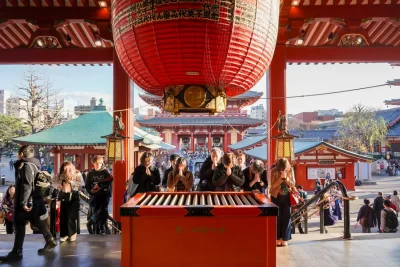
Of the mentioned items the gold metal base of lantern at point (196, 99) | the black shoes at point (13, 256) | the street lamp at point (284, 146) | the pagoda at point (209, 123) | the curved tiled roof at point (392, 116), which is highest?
the curved tiled roof at point (392, 116)

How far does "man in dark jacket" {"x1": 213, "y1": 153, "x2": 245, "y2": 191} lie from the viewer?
4.14 meters

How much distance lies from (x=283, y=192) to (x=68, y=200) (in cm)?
277

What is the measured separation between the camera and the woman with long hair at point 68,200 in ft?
13.1

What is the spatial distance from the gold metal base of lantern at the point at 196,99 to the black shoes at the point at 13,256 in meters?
2.42

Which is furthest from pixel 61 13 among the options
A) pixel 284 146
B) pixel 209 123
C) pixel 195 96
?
pixel 209 123

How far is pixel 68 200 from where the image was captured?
4.09m

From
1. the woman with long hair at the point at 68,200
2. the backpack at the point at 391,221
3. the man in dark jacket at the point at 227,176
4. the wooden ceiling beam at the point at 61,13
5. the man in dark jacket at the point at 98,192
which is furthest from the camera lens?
the backpack at the point at 391,221

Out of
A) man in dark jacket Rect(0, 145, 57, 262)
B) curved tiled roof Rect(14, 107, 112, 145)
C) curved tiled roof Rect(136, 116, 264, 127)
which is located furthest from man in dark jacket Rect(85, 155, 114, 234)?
curved tiled roof Rect(136, 116, 264, 127)

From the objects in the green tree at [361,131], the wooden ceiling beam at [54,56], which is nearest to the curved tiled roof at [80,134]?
the wooden ceiling beam at [54,56]

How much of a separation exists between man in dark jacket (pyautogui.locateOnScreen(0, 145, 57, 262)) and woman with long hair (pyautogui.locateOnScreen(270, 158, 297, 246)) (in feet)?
9.14

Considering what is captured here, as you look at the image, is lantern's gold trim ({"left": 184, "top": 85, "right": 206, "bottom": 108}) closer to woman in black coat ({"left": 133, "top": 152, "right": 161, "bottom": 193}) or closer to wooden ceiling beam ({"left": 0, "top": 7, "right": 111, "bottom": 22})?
woman in black coat ({"left": 133, "top": 152, "right": 161, "bottom": 193})

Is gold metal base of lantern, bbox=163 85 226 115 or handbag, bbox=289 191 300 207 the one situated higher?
gold metal base of lantern, bbox=163 85 226 115

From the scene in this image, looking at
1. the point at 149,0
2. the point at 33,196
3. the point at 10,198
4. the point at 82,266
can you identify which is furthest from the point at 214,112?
the point at 10,198

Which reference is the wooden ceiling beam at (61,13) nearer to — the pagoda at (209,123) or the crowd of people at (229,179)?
the crowd of people at (229,179)
